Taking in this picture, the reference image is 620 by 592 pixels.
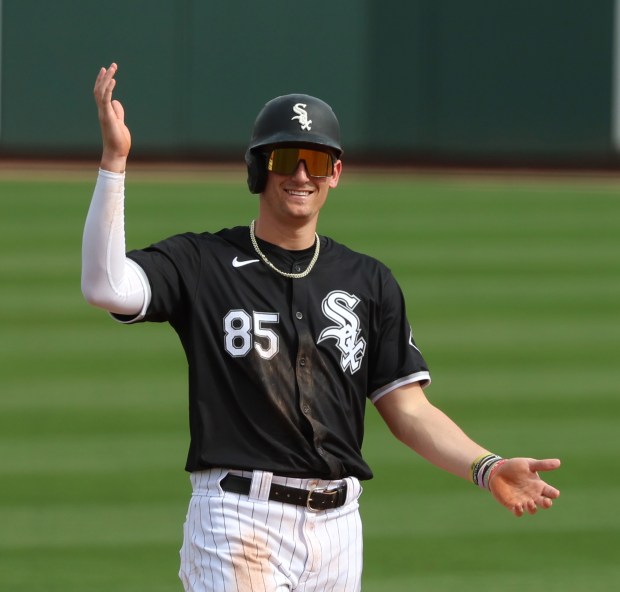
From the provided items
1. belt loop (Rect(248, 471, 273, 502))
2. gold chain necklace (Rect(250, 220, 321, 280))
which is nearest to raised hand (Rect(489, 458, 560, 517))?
belt loop (Rect(248, 471, 273, 502))

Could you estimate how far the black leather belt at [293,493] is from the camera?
3662 millimetres

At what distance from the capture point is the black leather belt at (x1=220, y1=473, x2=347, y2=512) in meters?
3.66

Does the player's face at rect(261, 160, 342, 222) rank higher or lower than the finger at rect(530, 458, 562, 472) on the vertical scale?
higher

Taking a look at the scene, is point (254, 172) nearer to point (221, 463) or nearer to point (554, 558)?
point (221, 463)

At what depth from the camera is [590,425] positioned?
8.87 meters

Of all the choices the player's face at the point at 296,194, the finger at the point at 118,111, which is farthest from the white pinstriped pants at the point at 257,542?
the finger at the point at 118,111

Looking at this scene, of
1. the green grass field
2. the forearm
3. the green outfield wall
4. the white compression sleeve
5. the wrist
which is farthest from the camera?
the green outfield wall

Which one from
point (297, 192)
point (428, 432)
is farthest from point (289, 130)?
point (428, 432)

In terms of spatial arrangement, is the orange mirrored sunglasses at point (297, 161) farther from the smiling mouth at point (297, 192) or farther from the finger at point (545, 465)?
the finger at point (545, 465)

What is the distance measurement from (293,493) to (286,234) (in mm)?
694

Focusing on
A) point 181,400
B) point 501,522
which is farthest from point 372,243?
point 501,522

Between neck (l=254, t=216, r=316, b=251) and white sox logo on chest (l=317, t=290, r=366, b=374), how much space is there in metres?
0.17

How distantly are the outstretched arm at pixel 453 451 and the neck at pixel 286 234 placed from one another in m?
0.49

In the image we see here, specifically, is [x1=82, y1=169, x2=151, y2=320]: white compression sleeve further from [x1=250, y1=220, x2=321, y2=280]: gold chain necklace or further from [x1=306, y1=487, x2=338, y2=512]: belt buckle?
[x1=306, y1=487, x2=338, y2=512]: belt buckle
